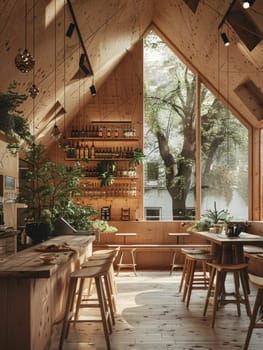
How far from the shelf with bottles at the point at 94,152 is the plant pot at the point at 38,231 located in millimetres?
4394

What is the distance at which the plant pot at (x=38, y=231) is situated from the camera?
4984 millimetres

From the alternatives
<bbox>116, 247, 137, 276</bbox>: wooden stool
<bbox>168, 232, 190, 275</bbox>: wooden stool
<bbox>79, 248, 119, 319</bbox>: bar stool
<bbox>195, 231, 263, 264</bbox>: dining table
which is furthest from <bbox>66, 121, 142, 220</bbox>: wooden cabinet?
<bbox>79, 248, 119, 319</bbox>: bar stool

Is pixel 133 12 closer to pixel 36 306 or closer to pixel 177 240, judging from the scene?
pixel 177 240

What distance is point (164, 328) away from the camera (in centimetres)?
466

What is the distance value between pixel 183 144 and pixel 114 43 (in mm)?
2793

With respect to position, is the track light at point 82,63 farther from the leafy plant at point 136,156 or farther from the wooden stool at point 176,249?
the wooden stool at point 176,249

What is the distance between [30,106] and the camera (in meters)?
6.59

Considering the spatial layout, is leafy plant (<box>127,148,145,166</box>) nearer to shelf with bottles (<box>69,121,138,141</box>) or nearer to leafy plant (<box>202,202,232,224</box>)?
shelf with bottles (<box>69,121,138,141</box>)

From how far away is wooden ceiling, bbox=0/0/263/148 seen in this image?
487 centimetres

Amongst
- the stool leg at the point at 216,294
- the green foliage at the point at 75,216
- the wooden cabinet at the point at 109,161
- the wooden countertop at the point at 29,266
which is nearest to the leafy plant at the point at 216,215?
the wooden cabinet at the point at 109,161

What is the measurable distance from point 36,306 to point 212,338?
1.88 metres

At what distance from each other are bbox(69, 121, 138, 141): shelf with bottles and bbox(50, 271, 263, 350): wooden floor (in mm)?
3879

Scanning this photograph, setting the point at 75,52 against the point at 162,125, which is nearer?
the point at 75,52

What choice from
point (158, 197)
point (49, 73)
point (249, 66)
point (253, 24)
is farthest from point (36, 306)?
point (158, 197)
